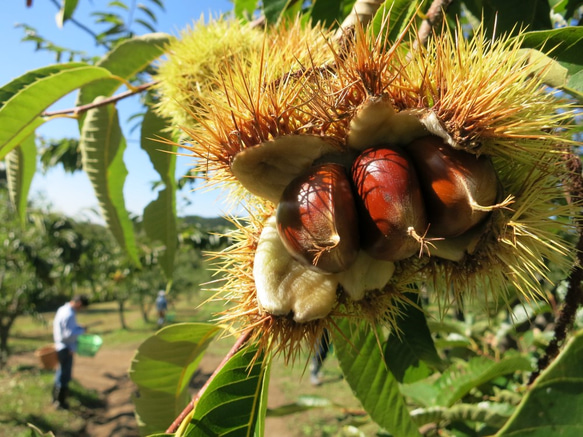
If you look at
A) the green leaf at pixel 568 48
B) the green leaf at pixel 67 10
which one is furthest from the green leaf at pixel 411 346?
the green leaf at pixel 67 10

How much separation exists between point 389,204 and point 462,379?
42.4 inches

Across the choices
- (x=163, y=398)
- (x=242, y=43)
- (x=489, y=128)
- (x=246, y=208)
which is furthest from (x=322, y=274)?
(x=242, y=43)

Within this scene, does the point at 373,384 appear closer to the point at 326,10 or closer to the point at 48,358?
the point at 326,10

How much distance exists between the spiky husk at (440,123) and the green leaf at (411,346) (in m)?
0.32

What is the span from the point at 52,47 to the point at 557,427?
364cm

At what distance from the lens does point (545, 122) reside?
1.92 ft

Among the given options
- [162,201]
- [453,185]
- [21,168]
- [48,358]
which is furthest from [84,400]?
[453,185]

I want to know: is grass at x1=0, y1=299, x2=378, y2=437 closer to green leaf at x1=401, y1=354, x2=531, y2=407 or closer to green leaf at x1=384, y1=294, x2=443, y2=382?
green leaf at x1=401, y1=354, x2=531, y2=407

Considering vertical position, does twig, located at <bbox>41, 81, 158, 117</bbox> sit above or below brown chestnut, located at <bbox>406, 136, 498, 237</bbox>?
above

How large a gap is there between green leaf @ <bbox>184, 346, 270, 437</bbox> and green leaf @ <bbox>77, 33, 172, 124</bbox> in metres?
1.05

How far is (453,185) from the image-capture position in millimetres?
573

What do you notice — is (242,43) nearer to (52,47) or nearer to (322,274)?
(322,274)

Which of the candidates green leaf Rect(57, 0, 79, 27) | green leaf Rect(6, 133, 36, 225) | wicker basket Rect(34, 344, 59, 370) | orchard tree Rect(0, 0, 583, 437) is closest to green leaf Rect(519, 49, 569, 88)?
orchard tree Rect(0, 0, 583, 437)

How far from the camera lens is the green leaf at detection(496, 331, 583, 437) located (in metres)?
0.42
